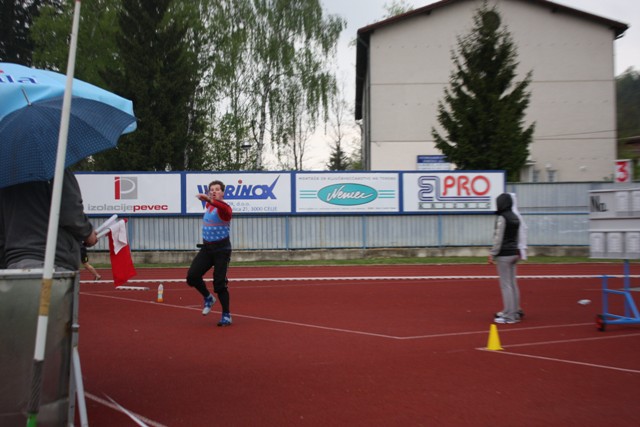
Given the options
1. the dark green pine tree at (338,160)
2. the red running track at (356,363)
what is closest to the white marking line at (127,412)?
the red running track at (356,363)

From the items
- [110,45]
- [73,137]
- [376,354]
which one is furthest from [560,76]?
[73,137]

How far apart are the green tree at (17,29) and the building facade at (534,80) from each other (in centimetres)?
2307

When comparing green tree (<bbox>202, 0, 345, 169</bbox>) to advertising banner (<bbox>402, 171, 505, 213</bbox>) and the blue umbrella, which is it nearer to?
advertising banner (<bbox>402, 171, 505, 213</bbox>)

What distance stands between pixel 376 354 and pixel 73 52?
5.07m

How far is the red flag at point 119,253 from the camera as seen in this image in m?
5.27

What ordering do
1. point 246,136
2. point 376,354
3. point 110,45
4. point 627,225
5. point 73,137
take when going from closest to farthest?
1. point 73,137
2. point 376,354
3. point 627,225
4. point 110,45
5. point 246,136

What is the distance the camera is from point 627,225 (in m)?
9.11

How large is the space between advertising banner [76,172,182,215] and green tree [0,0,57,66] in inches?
904

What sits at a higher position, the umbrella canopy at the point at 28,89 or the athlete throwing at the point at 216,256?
the umbrella canopy at the point at 28,89

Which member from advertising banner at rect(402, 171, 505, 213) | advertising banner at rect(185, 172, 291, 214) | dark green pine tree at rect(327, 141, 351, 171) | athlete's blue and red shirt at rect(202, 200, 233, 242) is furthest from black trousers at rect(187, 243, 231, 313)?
dark green pine tree at rect(327, 141, 351, 171)

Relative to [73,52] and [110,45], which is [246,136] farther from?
[73,52]

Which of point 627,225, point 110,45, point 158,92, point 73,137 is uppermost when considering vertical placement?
point 110,45

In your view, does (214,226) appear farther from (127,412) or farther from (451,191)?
(451,191)

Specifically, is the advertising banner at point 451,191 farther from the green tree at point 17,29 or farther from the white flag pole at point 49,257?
the green tree at point 17,29
